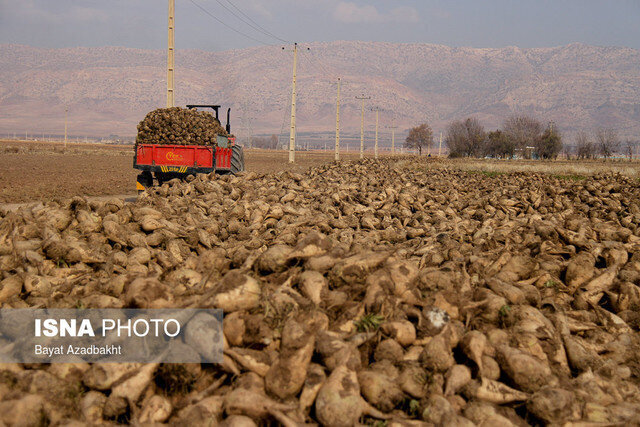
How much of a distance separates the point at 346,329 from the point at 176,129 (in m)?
12.6

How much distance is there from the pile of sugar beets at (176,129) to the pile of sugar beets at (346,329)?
9098 millimetres

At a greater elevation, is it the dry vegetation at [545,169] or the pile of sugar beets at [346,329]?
the dry vegetation at [545,169]

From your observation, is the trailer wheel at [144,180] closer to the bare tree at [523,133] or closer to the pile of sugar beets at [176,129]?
the pile of sugar beets at [176,129]

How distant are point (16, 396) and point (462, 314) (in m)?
2.96

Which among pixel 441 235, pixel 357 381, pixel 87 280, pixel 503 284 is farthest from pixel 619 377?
pixel 87 280

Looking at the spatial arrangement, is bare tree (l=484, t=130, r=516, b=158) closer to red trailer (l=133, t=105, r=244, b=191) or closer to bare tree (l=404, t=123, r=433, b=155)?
bare tree (l=404, t=123, r=433, b=155)

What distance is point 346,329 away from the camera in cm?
354

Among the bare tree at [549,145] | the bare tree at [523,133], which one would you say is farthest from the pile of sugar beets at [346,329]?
the bare tree at [523,133]

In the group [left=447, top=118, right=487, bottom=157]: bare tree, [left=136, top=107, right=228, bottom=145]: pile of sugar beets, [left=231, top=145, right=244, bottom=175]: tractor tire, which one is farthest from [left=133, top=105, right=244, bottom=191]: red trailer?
[left=447, top=118, right=487, bottom=157]: bare tree

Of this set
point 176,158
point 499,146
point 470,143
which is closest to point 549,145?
point 499,146

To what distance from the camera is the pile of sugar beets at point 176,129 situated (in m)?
15.0

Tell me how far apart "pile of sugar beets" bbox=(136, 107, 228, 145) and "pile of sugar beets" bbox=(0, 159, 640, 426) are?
29.8ft

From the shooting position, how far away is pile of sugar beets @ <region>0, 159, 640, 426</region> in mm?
3041

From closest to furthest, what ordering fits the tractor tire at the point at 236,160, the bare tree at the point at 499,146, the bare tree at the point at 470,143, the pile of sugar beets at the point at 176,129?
1. the pile of sugar beets at the point at 176,129
2. the tractor tire at the point at 236,160
3. the bare tree at the point at 499,146
4. the bare tree at the point at 470,143
